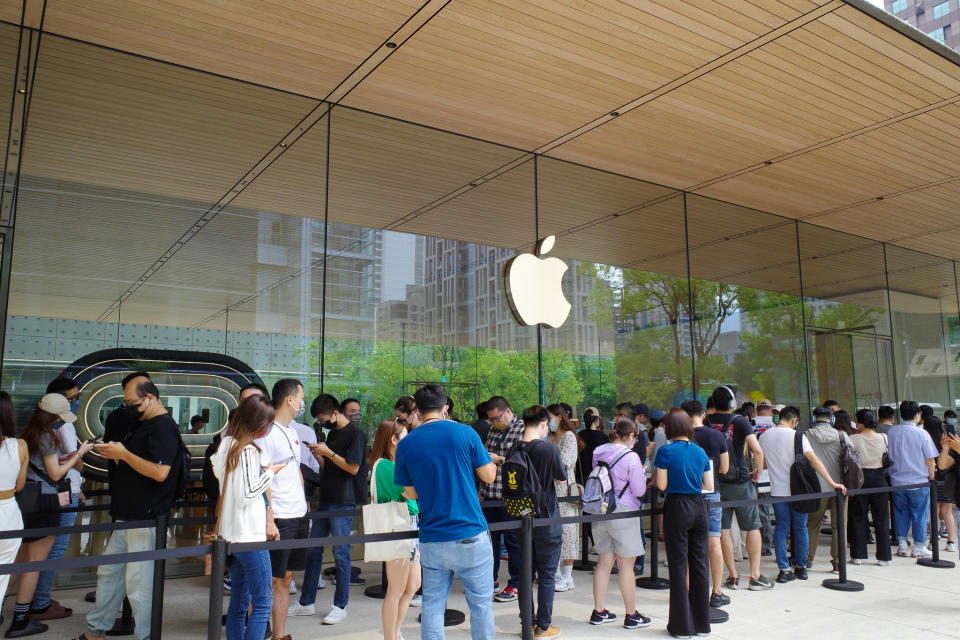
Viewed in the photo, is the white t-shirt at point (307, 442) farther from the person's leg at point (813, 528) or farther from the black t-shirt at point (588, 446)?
the person's leg at point (813, 528)

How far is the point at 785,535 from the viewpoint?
7426 mm

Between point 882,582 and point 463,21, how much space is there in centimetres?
681

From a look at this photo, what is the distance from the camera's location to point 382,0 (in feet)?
19.0

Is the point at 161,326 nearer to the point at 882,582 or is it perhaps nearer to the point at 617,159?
the point at 617,159

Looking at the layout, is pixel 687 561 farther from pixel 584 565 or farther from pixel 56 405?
pixel 56 405

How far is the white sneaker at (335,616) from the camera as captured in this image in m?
5.70

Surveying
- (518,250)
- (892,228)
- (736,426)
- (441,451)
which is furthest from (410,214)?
(892,228)

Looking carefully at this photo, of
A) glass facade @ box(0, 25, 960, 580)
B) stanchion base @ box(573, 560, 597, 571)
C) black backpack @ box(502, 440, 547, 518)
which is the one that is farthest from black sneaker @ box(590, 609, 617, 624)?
glass facade @ box(0, 25, 960, 580)

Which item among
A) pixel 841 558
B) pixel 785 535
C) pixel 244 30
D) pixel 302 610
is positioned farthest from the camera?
pixel 785 535

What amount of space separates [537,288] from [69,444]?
550 cm

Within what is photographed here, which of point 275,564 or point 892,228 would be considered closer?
point 275,564

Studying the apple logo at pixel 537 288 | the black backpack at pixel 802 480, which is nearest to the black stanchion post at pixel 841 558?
the black backpack at pixel 802 480

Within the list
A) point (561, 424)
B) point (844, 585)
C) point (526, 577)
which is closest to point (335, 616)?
point (526, 577)

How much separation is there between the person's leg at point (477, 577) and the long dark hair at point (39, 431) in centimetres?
342
